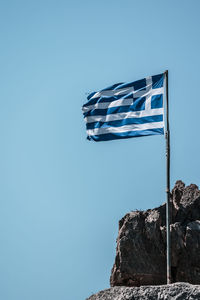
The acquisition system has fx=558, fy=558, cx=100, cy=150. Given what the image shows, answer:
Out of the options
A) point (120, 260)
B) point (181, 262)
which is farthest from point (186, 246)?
point (120, 260)

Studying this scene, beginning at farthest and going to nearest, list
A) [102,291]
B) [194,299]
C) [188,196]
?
[188,196], [102,291], [194,299]

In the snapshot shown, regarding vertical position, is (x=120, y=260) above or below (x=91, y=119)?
below

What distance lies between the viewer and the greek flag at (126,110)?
26.7 m

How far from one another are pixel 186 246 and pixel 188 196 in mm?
3538

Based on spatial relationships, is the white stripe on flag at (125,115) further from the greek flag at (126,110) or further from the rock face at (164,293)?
the rock face at (164,293)

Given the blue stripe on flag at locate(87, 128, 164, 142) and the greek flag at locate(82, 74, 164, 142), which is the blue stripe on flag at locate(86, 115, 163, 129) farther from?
the blue stripe on flag at locate(87, 128, 164, 142)

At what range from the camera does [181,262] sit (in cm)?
2712

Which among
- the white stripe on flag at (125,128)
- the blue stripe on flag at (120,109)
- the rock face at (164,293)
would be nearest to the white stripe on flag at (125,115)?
the blue stripe on flag at (120,109)

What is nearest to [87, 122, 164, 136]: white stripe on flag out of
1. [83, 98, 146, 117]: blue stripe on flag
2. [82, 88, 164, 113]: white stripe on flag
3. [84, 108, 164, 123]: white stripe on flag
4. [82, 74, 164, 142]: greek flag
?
[82, 74, 164, 142]: greek flag

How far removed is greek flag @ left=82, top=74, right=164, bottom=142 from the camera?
26.7 metres

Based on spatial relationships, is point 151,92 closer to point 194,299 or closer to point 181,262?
point 181,262

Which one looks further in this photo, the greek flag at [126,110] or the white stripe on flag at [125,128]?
the greek flag at [126,110]

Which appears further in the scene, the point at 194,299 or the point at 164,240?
the point at 164,240

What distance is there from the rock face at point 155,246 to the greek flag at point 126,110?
5026mm
